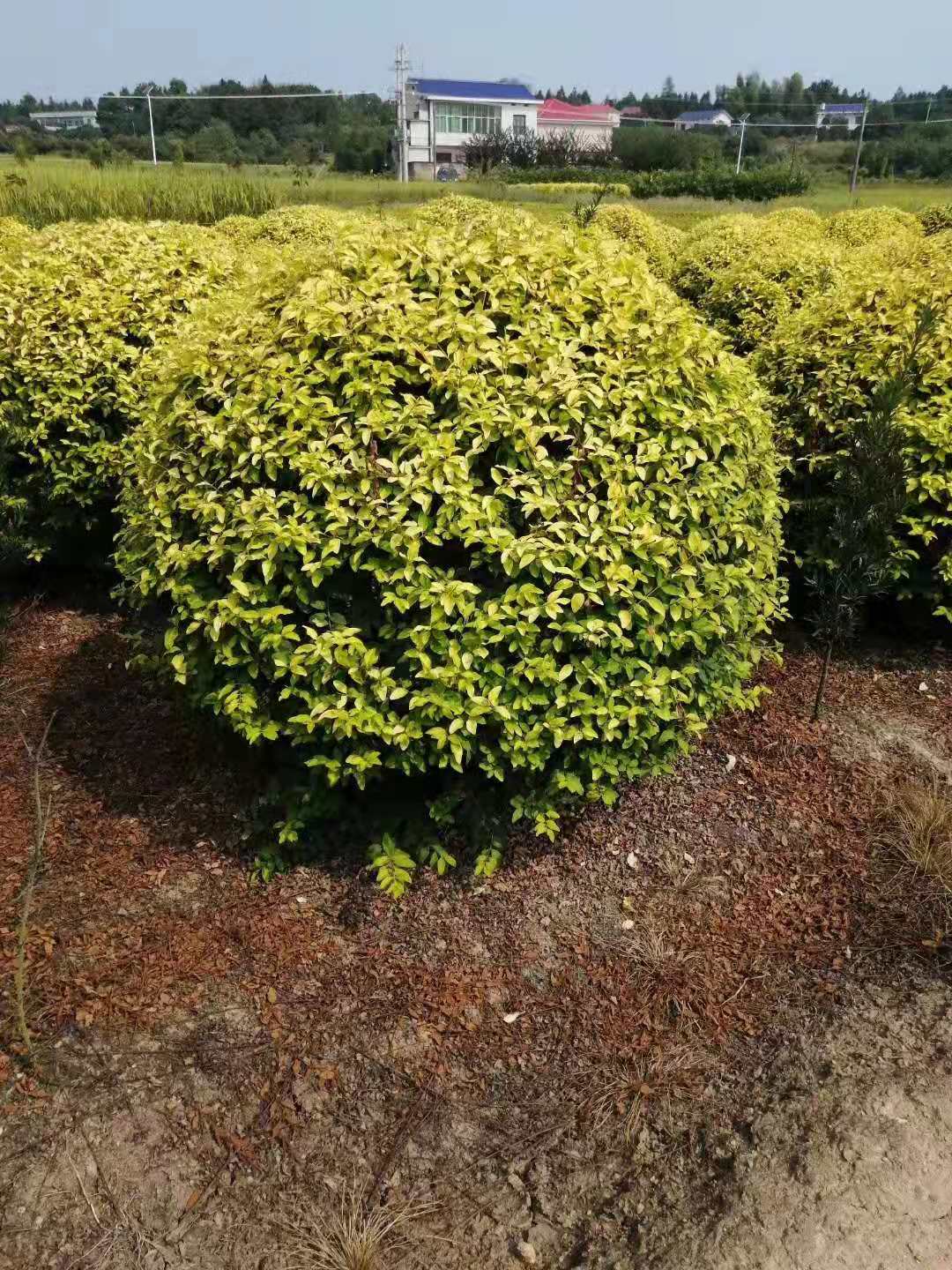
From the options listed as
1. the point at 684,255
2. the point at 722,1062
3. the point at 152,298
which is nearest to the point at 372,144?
the point at 684,255

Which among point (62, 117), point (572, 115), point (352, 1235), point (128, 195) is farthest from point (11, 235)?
point (62, 117)

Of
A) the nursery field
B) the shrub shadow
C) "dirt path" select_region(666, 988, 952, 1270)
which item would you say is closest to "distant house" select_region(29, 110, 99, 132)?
the shrub shadow

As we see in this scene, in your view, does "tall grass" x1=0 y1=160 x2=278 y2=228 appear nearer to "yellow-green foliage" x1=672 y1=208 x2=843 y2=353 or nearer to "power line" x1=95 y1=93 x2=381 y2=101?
"yellow-green foliage" x1=672 y1=208 x2=843 y2=353

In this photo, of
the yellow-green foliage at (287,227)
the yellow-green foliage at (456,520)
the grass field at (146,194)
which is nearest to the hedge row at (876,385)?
the yellow-green foliage at (456,520)

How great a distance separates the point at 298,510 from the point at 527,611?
0.78m

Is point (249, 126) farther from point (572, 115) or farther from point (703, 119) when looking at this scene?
point (703, 119)

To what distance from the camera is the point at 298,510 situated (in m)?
2.89

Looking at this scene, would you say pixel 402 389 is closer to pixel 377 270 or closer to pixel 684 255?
pixel 377 270

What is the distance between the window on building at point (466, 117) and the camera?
7619cm

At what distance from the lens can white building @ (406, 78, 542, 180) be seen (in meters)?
74.2

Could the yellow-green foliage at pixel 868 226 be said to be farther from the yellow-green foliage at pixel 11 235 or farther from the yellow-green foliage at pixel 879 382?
the yellow-green foliage at pixel 11 235

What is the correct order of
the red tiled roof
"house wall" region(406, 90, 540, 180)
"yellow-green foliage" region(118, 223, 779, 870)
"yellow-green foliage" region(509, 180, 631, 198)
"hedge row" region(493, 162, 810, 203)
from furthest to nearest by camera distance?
the red tiled roof, "house wall" region(406, 90, 540, 180), "hedge row" region(493, 162, 810, 203), "yellow-green foliage" region(509, 180, 631, 198), "yellow-green foliage" region(118, 223, 779, 870)

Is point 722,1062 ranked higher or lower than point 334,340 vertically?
lower

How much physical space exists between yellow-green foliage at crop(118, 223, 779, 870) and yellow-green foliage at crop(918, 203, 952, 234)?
1341 cm
